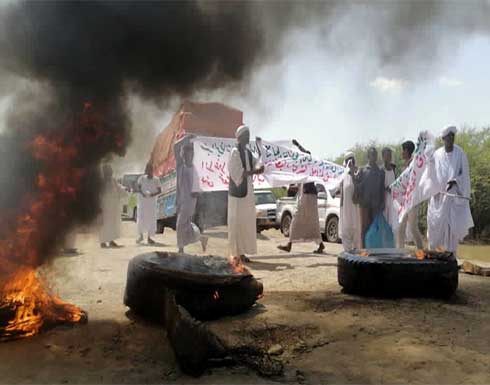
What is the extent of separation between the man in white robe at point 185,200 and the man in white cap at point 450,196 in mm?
4513

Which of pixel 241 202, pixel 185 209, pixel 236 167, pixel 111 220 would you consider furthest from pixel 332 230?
pixel 236 167

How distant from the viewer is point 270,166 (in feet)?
38.1

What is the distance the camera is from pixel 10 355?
400cm

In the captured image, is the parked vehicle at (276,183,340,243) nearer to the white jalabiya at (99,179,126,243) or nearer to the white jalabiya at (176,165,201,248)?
the white jalabiya at (176,165,201,248)

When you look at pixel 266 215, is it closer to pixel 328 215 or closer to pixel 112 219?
pixel 328 215

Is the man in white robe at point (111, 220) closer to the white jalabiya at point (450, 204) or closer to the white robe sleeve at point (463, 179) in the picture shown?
the white jalabiya at point (450, 204)

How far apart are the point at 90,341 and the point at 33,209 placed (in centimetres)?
150

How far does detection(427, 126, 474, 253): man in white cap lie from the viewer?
815cm

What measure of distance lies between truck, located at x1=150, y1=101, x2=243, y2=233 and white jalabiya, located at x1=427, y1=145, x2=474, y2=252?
346 cm

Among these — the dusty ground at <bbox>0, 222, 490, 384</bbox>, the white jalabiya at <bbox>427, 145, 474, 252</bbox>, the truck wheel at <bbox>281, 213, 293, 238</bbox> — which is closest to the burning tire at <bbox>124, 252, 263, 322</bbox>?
the dusty ground at <bbox>0, 222, 490, 384</bbox>

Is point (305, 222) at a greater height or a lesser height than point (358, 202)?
lesser

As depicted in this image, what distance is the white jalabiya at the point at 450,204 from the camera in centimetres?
815

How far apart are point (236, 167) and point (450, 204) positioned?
3.65 metres

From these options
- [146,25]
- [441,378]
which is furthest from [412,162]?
[441,378]
